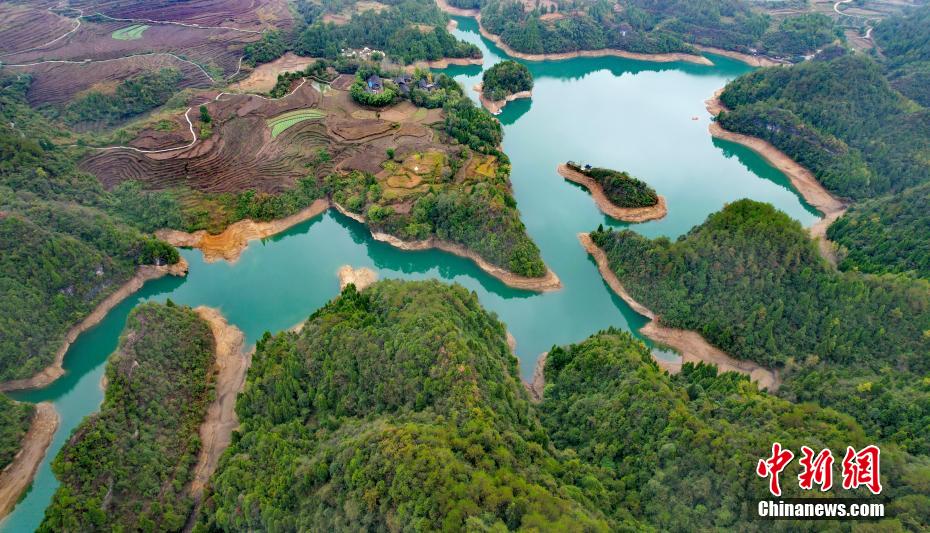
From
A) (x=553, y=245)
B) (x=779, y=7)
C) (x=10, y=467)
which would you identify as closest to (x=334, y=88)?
(x=553, y=245)

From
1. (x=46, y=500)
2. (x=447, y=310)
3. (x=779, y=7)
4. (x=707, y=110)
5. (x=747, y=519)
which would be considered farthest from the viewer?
(x=779, y=7)

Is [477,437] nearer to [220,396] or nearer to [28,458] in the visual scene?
[220,396]

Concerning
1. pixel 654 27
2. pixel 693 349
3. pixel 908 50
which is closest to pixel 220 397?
pixel 693 349

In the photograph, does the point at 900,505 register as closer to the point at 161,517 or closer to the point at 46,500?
the point at 161,517

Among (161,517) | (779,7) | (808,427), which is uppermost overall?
(779,7)

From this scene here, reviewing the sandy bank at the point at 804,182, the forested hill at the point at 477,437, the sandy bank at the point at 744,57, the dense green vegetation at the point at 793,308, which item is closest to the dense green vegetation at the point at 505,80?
the sandy bank at the point at 804,182

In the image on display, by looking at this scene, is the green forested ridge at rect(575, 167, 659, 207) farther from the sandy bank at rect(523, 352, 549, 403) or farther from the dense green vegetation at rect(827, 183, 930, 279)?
the sandy bank at rect(523, 352, 549, 403)
